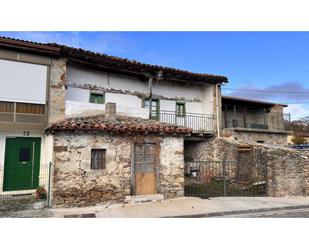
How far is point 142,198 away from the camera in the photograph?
30.0ft

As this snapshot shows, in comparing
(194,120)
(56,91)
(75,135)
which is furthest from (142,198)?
(194,120)

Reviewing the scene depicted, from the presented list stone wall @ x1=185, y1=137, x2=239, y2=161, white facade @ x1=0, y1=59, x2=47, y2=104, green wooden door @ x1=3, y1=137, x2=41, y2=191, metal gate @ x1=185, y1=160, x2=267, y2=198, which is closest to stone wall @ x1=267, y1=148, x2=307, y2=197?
metal gate @ x1=185, y1=160, x2=267, y2=198

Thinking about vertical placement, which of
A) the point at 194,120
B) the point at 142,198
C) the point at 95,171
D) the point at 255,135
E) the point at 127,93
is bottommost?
the point at 142,198

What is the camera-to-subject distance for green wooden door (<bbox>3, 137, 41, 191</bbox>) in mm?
10154

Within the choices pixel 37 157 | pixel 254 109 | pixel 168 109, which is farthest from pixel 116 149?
pixel 254 109

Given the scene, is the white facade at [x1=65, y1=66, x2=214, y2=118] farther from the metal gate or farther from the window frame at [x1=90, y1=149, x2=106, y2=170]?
the metal gate

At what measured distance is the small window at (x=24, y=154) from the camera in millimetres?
10488

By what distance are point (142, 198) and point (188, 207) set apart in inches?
69.4

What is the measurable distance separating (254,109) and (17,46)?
17.4 meters

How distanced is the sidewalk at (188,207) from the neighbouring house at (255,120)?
6634 millimetres

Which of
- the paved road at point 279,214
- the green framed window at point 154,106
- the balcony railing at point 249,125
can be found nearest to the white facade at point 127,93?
the green framed window at point 154,106

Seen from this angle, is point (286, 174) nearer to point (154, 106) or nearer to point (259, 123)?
point (154, 106)

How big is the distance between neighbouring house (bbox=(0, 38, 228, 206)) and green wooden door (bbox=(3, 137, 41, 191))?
1.4 inches

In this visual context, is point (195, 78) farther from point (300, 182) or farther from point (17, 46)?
point (17, 46)
